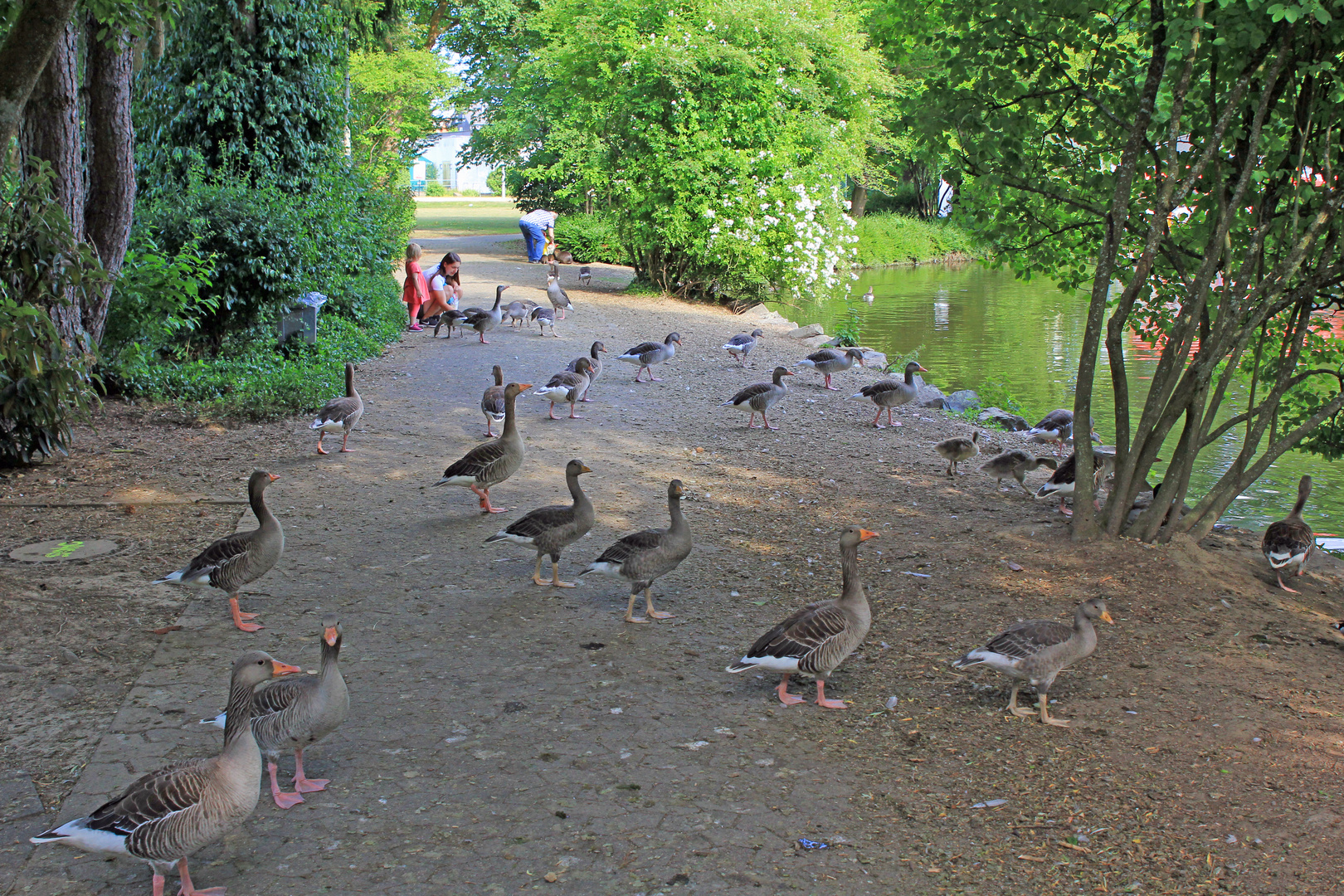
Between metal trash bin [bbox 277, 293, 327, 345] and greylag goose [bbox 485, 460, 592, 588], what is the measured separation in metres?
9.63

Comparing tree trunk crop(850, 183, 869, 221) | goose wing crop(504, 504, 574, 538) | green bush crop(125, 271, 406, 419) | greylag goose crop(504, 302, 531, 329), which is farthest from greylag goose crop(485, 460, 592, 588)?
tree trunk crop(850, 183, 869, 221)

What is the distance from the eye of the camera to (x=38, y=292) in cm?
900

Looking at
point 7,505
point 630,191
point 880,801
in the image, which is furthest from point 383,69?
point 880,801

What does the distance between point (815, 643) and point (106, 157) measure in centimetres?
1087

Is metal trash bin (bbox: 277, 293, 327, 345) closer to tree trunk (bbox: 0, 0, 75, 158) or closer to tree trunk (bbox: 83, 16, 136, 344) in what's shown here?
tree trunk (bbox: 83, 16, 136, 344)

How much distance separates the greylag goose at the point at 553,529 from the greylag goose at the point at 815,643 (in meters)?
2.12

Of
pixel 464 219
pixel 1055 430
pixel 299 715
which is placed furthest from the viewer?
pixel 464 219

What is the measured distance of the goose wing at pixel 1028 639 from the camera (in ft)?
18.1

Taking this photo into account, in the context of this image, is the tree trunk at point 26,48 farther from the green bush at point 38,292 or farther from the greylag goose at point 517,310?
the greylag goose at point 517,310

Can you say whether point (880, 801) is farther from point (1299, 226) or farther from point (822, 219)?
point (822, 219)

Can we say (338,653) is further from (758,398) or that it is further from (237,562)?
→ (758,398)

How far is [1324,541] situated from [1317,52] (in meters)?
5.68

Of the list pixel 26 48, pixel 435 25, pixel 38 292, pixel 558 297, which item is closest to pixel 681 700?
pixel 26 48

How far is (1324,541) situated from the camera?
34.3 feet
